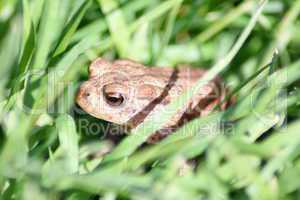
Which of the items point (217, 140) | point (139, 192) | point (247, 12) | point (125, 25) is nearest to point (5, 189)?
point (139, 192)

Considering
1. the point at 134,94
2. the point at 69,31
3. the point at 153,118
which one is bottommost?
the point at 134,94

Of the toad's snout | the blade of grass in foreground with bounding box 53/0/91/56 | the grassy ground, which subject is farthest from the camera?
the toad's snout

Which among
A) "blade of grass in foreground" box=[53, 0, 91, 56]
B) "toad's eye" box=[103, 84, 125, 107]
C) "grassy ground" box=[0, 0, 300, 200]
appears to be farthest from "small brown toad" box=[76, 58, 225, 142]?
"blade of grass in foreground" box=[53, 0, 91, 56]

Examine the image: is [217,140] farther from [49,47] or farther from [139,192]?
[49,47]

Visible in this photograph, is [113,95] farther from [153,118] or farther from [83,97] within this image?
[153,118]

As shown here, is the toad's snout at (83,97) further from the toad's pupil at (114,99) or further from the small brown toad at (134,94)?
the toad's pupil at (114,99)

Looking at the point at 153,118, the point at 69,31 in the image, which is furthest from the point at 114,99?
the point at 153,118

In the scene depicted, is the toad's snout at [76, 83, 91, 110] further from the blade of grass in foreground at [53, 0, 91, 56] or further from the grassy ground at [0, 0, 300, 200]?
the blade of grass in foreground at [53, 0, 91, 56]
